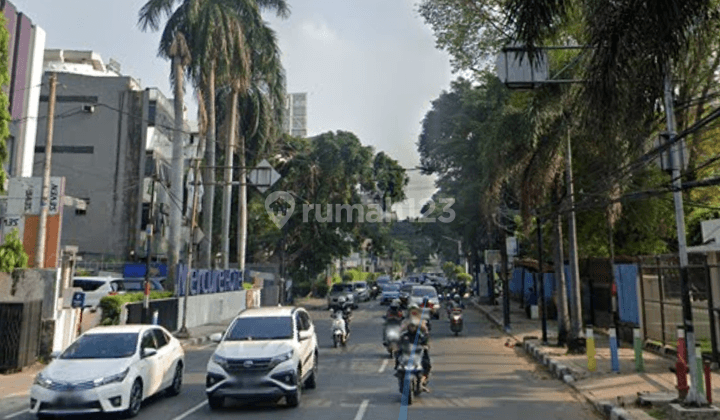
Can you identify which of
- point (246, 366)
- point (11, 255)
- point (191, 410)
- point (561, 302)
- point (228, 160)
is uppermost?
point (228, 160)

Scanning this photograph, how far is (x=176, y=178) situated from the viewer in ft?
88.8

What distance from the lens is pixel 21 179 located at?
2119 cm

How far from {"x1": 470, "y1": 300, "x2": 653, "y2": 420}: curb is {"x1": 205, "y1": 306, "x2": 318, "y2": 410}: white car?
5.19 m

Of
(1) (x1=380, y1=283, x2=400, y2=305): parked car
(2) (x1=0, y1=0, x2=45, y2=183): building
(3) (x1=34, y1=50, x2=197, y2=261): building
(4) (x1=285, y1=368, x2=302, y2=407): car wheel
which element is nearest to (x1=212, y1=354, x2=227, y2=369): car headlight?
(4) (x1=285, y1=368, x2=302, y2=407): car wheel

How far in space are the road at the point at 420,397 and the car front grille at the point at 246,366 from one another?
0.71 meters

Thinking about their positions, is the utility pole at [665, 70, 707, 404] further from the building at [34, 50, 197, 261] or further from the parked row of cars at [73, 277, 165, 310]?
the building at [34, 50, 197, 261]

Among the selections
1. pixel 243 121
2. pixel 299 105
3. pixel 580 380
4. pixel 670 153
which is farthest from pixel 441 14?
pixel 299 105

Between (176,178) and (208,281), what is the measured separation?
5376 mm

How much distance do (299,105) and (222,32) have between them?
303 ft

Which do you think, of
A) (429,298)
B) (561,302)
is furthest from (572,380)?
(429,298)

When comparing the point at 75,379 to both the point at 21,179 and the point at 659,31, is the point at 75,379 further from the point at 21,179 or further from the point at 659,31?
the point at 21,179

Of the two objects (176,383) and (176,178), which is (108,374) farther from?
(176,178)

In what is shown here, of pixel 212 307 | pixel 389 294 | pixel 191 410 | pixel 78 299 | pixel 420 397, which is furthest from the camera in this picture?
pixel 389 294

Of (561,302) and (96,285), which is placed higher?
(96,285)
